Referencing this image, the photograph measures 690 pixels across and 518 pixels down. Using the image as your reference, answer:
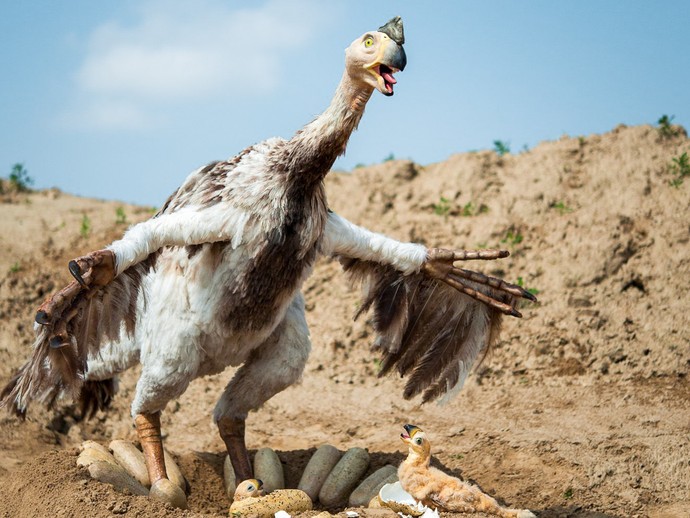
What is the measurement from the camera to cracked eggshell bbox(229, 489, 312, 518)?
15.9 feet

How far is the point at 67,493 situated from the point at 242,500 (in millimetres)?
1025

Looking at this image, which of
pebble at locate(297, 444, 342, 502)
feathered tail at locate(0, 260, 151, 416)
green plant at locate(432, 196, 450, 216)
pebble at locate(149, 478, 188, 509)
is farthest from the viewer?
green plant at locate(432, 196, 450, 216)

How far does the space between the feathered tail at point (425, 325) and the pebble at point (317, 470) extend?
2.44ft

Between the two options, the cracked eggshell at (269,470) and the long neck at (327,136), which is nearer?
the long neck at (327,136)

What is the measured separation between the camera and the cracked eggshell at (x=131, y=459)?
610 cm

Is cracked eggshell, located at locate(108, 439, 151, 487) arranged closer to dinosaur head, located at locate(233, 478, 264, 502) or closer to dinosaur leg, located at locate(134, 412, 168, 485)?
dinosaur leg, located at locate(134, 412, 168, 485)

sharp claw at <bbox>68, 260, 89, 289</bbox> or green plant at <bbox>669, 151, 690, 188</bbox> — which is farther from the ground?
green plant at <bbox>669, 151, 690, 188</bbox>

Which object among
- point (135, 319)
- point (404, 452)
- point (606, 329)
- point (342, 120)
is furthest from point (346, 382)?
point (342, 120)

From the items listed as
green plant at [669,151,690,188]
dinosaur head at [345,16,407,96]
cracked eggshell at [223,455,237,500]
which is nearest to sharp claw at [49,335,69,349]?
cracked eggshell at [223,455,237,500]

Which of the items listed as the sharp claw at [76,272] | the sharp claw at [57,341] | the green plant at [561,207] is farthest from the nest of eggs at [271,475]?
the green plant at [561,207]

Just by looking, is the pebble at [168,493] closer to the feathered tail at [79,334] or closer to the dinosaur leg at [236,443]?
the dinosaur leg at [236,443]

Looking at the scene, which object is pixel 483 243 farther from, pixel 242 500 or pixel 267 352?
pixel 242 500

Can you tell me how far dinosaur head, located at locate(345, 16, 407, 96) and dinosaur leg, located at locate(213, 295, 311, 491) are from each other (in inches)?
68.3

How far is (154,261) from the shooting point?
5445 mm
